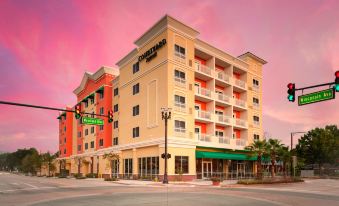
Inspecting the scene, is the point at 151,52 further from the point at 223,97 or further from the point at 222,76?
the point at 223,97

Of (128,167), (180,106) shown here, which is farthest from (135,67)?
(128,167)

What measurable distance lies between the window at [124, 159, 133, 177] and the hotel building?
159 mm

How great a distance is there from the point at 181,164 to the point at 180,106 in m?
7.73

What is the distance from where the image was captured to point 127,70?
51.5 m

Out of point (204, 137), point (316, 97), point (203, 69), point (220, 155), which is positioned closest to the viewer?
point (316, 97)

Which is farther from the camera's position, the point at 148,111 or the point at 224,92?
the point at 224,92

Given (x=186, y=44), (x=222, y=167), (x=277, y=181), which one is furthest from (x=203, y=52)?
(x=277, y=181)

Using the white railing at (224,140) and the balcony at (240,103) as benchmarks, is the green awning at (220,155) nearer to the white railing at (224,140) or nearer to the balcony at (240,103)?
the white railing at (224,140)

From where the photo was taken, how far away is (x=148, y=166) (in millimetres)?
42219

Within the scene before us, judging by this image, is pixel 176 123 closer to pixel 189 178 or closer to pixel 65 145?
pixel 189 178

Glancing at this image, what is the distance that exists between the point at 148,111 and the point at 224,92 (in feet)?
48.6

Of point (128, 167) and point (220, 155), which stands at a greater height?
point (220, 155)

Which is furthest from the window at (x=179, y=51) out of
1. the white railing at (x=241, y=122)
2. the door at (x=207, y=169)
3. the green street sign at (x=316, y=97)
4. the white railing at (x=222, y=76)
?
the green street sign at (x=316, y=97)

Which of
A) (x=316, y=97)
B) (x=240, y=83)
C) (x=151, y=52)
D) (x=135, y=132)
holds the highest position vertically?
(x=151, y=52)
